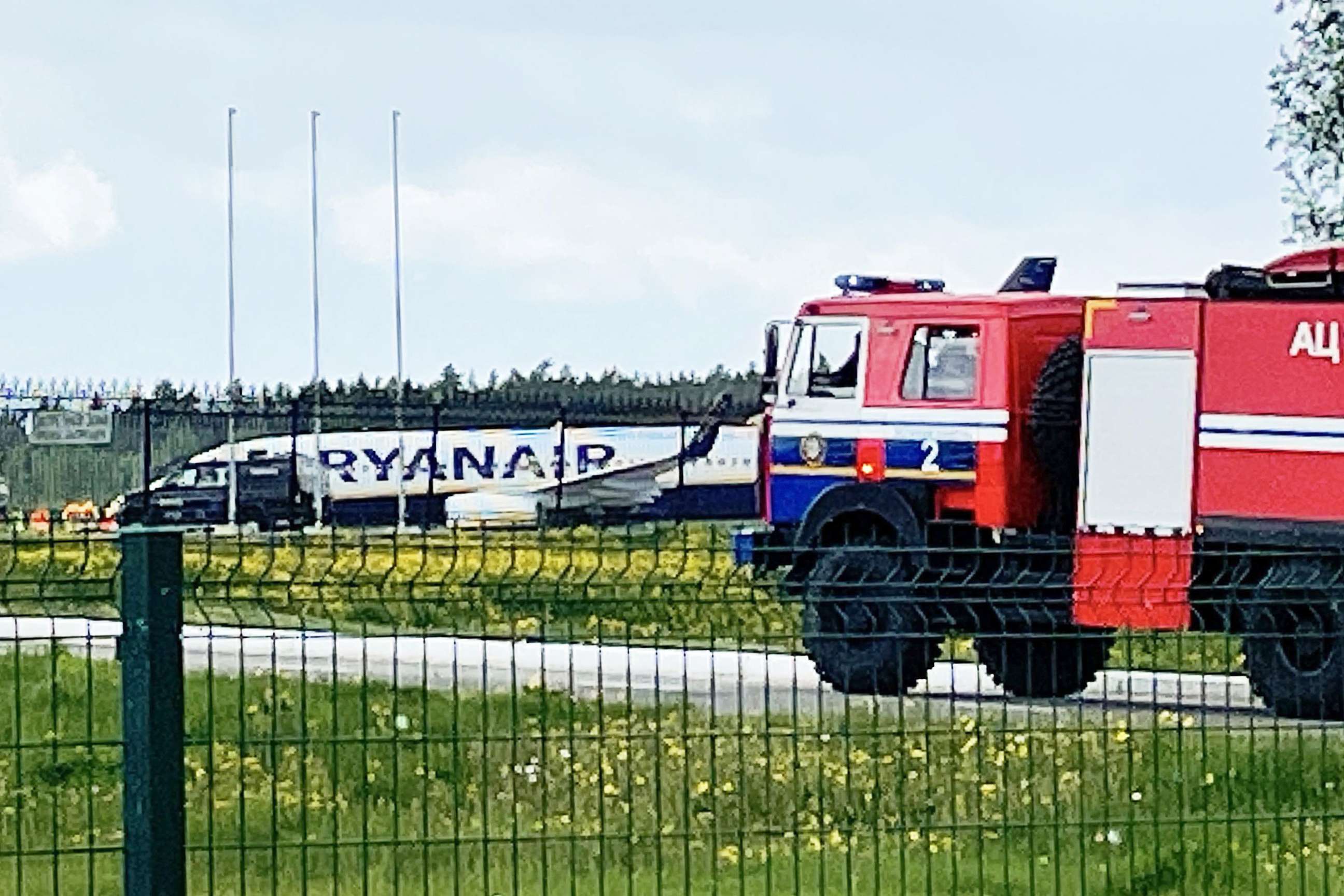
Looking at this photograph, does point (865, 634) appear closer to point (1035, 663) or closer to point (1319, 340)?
point (1035, 663)

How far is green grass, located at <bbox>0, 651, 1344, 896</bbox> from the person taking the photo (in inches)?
383

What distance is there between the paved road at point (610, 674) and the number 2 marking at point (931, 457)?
446cm

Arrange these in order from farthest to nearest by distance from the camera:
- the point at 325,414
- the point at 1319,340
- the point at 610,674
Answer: the point at 325,414 < the point at 1319,340 < the point at 610,674

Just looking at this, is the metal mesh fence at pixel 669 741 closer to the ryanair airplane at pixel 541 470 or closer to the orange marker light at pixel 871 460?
the orange marker light at pixel 871 460

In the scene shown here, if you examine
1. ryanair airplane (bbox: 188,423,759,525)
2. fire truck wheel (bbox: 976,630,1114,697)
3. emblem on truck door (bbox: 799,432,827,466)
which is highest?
emblem on truck door (bbox: 799,432,827,466)

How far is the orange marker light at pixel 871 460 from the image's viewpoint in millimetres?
23125

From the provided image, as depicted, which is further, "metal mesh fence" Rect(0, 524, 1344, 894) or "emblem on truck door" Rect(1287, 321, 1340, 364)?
"emblem on truck door" Rect(1287, 321, 1340, 364)

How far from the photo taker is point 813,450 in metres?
23.5

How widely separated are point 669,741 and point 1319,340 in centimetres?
938

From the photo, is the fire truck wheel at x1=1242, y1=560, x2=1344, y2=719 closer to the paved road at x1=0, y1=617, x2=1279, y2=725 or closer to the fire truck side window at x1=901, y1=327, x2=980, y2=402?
Answer: the paved road at x1=0, y1=617, x2=1279, y2=725

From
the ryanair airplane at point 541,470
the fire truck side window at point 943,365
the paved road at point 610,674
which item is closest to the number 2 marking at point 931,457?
the fire truck side window at point 943,365

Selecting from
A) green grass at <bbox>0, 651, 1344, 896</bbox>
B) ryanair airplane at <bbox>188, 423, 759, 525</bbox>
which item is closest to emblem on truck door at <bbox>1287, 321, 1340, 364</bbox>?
green grass at <bbox>0, 651, 1344, 896</bbox>

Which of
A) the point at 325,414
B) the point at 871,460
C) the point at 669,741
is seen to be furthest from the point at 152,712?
the point at 325,414

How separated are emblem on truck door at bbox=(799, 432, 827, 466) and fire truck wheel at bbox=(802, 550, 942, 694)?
11342 mm
